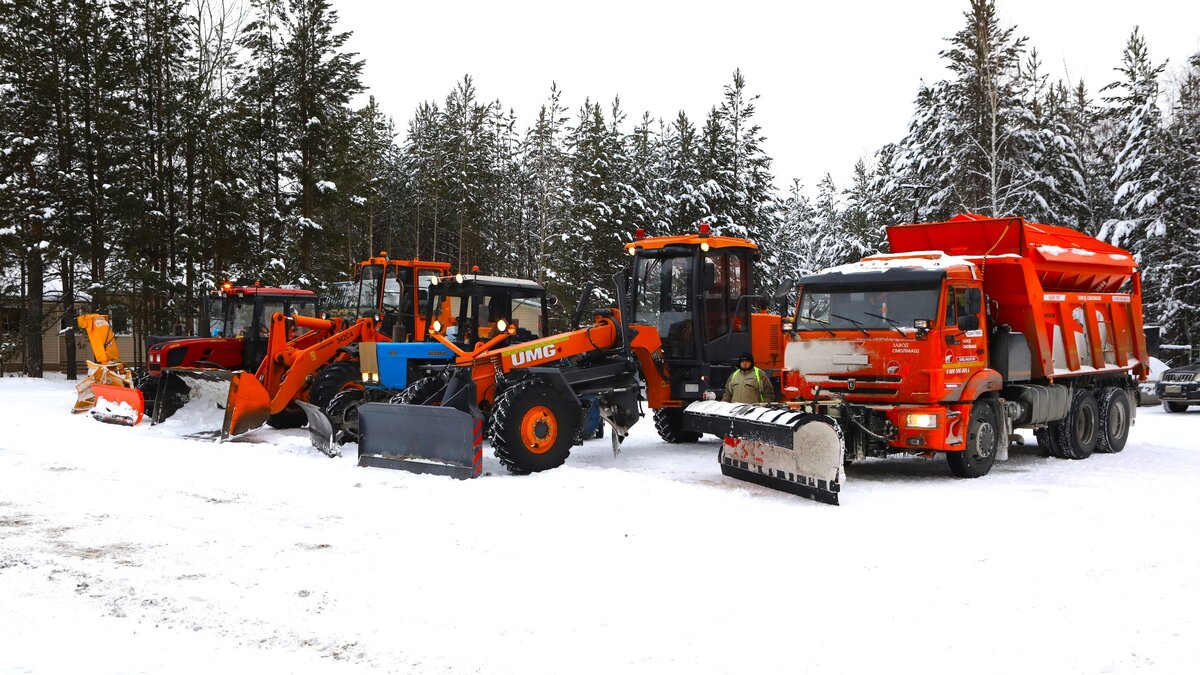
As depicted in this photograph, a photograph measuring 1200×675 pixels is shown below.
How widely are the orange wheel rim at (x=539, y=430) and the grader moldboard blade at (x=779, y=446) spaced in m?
1.57

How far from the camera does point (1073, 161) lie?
27.7m

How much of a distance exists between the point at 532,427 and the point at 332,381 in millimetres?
4636

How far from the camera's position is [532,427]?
9945 mm

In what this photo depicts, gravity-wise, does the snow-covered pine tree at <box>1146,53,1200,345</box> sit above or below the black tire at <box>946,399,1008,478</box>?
above

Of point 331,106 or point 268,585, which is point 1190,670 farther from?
point 331,106

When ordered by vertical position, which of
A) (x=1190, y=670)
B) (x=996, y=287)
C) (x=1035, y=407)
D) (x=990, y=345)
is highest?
(x=996, y=287)

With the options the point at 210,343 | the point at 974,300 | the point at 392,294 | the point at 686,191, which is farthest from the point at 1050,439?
the point at 686,191

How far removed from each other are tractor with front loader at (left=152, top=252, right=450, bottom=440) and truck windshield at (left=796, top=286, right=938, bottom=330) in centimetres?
518

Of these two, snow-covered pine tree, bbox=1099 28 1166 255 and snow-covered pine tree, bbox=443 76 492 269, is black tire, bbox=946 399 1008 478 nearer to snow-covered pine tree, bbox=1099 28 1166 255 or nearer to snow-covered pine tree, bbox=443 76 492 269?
snow-covered pine tree, bbox=1099 28 1166 255

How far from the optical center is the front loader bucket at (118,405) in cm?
1483

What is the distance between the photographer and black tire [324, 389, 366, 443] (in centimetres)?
1242

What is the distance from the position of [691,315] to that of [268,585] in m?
7.66

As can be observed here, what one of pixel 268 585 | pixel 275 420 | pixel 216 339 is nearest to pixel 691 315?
pixel 275 420

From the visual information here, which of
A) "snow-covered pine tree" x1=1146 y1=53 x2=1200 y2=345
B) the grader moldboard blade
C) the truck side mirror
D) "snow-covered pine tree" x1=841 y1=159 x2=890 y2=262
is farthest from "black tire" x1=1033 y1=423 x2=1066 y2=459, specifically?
"snow-covered pine tree" x1=1146 y1=53 x2=1200 y2=345
